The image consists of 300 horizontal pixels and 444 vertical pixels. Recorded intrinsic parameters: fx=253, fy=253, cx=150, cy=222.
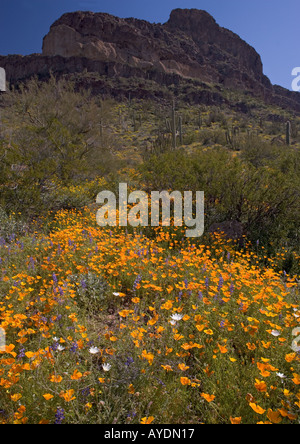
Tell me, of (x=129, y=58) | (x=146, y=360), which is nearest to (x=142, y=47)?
(x=129, y=58)

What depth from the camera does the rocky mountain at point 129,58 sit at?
62938 millimetres

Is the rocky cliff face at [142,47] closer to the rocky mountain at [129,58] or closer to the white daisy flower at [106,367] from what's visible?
the rocky mountain at [129,58]

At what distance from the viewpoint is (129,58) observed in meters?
68.1

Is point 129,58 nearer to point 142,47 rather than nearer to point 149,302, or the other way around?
point 142,47

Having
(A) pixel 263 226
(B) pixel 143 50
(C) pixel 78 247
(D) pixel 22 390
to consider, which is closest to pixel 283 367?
(D) pixel 22 390

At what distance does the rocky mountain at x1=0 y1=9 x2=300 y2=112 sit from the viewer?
62.9 m

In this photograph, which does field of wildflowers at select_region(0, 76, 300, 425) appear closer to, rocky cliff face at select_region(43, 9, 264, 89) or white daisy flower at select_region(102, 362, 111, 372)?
white daisy flower at select_region(102, 362, 111, 372)

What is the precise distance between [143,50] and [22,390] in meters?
86.5

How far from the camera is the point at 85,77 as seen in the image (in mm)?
56469

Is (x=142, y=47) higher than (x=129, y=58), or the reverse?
(x=142, y=47)

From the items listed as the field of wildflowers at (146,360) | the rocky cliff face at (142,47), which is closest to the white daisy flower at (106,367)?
the field of wildflowers at (146,360)

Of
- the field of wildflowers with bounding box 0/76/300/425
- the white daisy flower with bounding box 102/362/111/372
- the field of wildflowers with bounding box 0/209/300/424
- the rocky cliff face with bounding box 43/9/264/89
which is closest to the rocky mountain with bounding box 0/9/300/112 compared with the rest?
the rocky cliff face with bounding box 43/9/264/89

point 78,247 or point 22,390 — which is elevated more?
point 78,247
